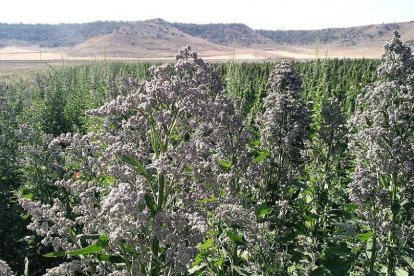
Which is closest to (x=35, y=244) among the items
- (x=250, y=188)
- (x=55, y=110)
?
(x=250, y=188)

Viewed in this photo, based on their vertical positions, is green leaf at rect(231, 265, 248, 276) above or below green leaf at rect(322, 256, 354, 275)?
below

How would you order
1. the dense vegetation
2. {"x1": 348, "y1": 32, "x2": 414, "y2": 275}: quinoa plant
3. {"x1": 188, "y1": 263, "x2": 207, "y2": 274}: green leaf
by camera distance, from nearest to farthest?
1. the dense vegetation
2. {"x1": 188, "y1": 263, "x2": 207, "y2": 274}: green leaf
3. {"x1": 348, "y1": 32, "x2": 414, "y2": 275}: quinoa plant

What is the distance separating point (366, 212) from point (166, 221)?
86.3 inches

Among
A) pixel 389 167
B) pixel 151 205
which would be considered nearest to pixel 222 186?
pixel 151 205

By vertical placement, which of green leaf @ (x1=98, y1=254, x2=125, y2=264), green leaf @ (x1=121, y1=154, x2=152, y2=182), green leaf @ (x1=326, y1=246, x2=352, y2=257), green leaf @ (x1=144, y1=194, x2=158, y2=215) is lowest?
green leaf @ (x1=326, y1=246, x2=352, y2=257)

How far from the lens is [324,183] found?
677cm

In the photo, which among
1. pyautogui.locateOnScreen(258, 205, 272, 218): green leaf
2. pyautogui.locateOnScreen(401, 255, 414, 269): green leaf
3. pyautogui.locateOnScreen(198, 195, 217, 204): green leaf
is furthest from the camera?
pyautogui.locateOnScreen(258, 205, 272, 218): green leaf

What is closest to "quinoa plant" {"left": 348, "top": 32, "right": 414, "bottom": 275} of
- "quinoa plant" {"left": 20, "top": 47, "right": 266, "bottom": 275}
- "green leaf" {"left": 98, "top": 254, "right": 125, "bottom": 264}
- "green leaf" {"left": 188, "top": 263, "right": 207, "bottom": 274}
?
"quinoa plant" {"left": 20, "top": 47, "right": 266, "bottom": 275}

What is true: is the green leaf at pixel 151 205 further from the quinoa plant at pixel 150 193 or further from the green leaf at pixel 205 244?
the green leaf at pixel 205 244

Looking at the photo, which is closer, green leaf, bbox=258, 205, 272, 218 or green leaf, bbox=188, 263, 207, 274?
green leaf, bbox=188, 263, 207, 274

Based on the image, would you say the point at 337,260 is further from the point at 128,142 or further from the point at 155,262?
the point at 128,142

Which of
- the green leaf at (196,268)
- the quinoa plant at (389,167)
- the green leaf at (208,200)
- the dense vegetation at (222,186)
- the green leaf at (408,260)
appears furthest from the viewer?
the quinoa plant at (389,167)

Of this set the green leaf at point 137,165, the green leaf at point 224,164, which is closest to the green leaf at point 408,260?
the green leaf at point 224,164

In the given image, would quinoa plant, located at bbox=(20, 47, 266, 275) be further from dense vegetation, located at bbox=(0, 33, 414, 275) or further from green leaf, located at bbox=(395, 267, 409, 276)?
green leaf, located at bbox=(395, 267, 409, 276)
